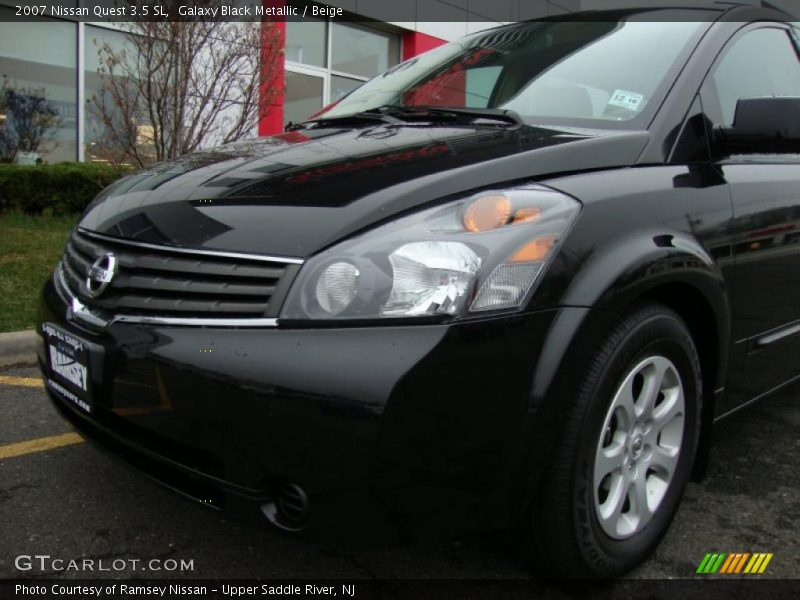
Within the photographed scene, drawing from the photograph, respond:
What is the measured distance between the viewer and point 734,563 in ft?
7.35

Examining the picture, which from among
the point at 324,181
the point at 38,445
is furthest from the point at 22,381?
the point at 324,181

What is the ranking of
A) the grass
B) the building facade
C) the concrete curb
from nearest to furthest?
the concrete curb < the grass < the building facade

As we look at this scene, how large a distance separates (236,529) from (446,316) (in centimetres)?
115

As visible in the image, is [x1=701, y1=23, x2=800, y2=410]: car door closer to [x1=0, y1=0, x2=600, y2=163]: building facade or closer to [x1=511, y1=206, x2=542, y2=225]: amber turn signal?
[x1=511, y1=206, x2=542, y2=225]: amber turn signal

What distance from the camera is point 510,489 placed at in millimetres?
1676

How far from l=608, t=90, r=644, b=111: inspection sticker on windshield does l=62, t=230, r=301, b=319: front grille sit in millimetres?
1311

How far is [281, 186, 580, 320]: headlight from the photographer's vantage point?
164 cm

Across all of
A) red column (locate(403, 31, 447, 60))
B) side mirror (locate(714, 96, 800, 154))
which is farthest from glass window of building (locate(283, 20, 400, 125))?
side mirror (locate(714, 96, 800, 154))

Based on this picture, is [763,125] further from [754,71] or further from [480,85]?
[480,85]

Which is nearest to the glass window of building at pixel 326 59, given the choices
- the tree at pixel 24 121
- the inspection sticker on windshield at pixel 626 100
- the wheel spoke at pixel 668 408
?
the tree at pixel 24 121

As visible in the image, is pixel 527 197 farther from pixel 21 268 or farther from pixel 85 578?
pixel 21 268

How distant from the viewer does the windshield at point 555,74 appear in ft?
A: 8.05

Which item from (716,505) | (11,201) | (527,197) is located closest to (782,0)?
(716,505)

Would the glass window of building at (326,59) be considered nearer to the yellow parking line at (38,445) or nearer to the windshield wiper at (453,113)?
the windshield wiper at (453,113)
